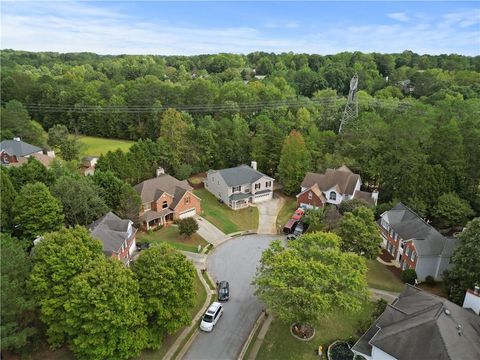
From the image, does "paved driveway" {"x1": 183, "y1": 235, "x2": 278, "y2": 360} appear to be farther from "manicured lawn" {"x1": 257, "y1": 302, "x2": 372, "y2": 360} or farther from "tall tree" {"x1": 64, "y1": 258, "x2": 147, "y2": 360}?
"tall tree" {"x1": 64, "y1": 258, "x2": 147, "y2": 360}

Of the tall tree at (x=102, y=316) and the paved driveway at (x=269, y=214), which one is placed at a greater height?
the tall tree at (x=102, y=316)

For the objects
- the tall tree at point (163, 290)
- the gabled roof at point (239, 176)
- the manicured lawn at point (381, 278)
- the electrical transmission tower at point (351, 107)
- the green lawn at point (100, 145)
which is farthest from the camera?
the green lawn at point (100, 145)

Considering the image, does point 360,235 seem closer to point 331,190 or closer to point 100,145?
point 331,190

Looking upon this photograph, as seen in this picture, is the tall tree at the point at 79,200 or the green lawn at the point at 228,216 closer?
the tall tree at the point at 79,200

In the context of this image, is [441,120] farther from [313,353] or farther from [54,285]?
[54,285]

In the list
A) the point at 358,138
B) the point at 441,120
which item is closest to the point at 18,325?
the point at 358,138

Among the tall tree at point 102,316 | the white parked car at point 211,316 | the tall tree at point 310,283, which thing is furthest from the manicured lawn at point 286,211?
the tall tree at point 102,316

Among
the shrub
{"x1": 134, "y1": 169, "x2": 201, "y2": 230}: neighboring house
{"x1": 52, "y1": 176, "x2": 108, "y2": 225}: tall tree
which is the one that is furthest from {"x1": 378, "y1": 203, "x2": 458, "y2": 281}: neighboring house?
{"x1": 52, "y1": 176, "x2": 108, "y2": 225}: tall tree

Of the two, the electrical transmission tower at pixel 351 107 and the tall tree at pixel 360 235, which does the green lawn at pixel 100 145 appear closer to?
the electrical transmission tower at pixel 351 107
